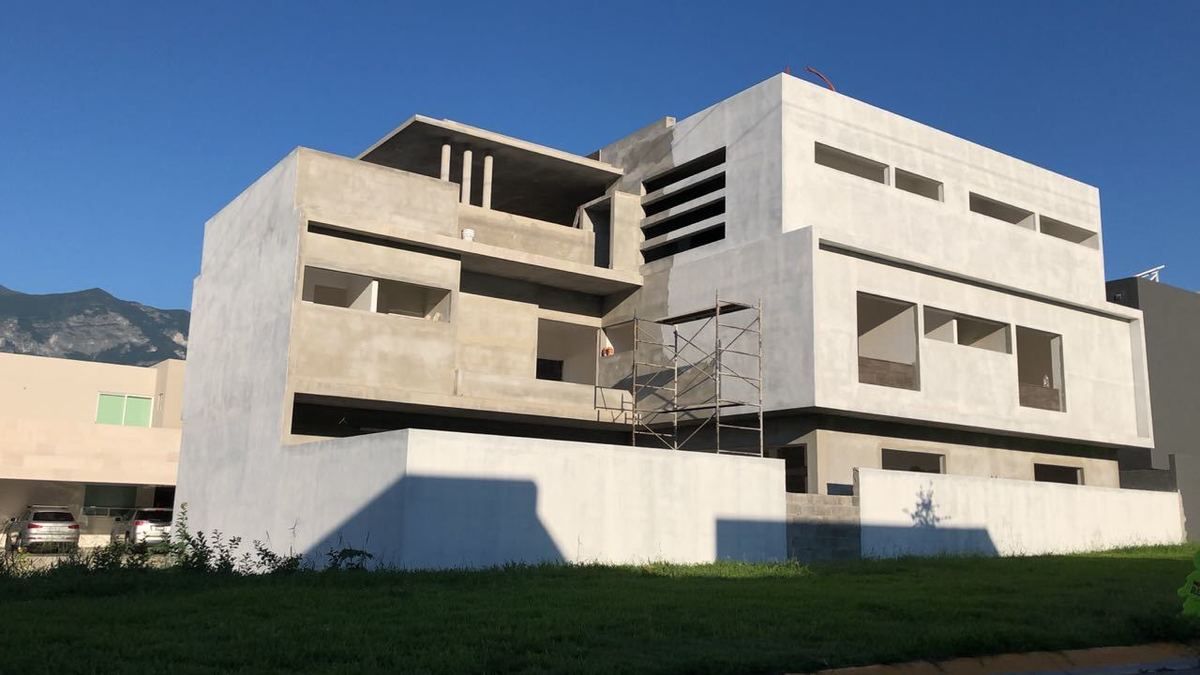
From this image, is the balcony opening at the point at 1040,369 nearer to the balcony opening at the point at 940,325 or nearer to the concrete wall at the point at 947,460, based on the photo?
the concrete wall at the point at 947,460

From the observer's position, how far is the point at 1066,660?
9281 mm

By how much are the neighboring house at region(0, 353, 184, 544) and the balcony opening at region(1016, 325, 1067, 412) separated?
104 ft

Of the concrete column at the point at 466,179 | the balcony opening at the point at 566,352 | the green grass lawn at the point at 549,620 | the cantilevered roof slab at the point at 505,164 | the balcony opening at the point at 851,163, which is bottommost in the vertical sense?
the green grass lawn at the point at 549,620

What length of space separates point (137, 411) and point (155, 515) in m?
16.1

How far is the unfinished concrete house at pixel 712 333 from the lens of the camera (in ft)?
73.0

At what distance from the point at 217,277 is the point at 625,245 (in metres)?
11.9

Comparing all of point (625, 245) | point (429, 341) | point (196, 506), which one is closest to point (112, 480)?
point (196, 506)

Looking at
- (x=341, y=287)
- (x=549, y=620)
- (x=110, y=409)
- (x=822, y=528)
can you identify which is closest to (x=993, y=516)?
(x=822, y=528)

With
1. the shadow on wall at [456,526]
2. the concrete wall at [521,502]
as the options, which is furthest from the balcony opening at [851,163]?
the shadow on wall at [456,526]

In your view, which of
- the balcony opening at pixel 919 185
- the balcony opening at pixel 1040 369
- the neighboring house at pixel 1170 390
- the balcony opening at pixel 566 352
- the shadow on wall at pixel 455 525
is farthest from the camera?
the neighboring house at pixel 1170 390

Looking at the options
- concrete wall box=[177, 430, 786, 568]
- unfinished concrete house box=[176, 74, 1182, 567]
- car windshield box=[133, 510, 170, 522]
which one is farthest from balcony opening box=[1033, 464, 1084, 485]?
car windshield box=[133, 510, 170, 522]

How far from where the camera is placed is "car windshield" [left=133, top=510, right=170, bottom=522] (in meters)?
33.2

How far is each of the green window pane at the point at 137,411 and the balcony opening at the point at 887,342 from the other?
3397cm

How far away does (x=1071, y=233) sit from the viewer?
33562 millimetres
